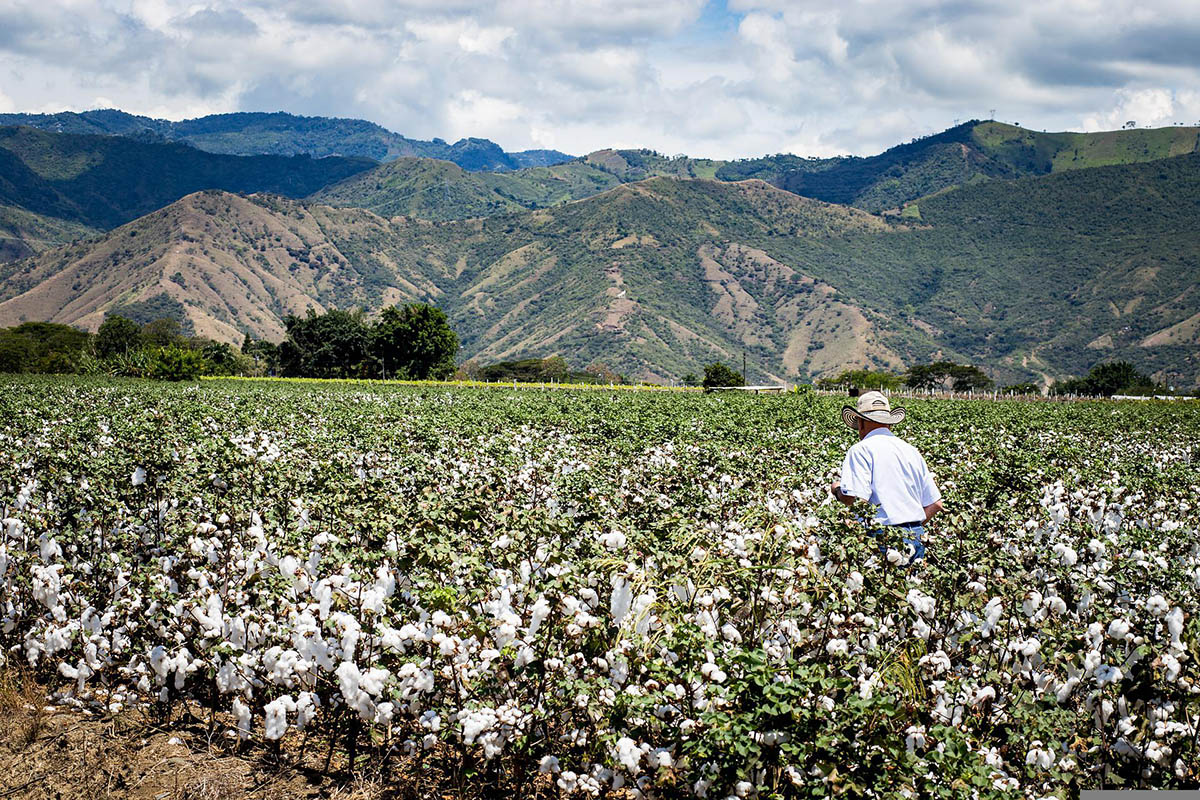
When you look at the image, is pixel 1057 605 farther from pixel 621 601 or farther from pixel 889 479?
pixel 621 601

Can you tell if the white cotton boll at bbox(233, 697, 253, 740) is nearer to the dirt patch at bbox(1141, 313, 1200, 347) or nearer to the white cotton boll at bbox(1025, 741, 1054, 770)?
the white cotton boll at bbox(1025, 741, 1054, 770)

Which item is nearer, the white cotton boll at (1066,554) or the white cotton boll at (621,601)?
the white cotton boll at (621,601)

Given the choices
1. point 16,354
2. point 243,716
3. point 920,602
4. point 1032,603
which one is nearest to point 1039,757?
point 920,602

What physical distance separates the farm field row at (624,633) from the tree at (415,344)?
86.0 metres

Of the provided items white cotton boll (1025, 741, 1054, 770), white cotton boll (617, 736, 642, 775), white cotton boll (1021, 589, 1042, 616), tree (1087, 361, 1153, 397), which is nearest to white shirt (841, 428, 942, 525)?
white cotton boll (1021, 589, 1042, 616)

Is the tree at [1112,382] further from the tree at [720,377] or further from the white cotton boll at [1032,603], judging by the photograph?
the white cotton boll at [1032,603]

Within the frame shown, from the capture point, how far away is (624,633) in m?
4.08

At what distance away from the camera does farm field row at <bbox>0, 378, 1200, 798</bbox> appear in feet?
11.7

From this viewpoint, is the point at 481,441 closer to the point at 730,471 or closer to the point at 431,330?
the point at 730,471

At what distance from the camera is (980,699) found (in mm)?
3930

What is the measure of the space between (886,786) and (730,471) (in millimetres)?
5664

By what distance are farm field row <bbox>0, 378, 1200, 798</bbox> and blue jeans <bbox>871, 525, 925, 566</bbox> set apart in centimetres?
17

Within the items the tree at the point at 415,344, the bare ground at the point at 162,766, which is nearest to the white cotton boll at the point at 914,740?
the bare ground at the point at 162,766

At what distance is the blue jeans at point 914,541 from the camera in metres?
5.08
